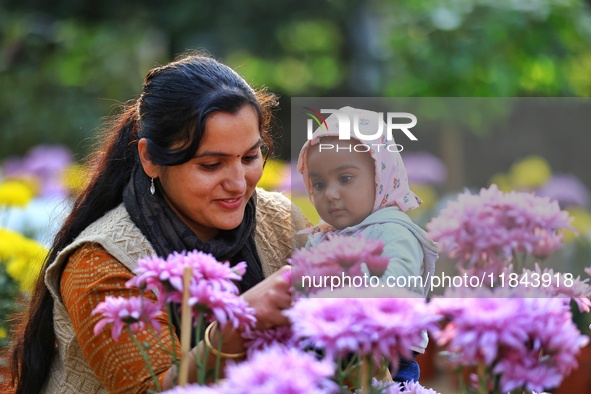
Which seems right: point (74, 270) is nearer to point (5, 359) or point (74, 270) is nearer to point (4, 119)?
point (5, 359)

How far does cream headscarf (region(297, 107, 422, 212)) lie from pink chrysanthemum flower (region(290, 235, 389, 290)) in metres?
0.08

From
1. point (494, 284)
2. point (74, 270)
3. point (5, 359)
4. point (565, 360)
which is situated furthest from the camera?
point (5, 359)

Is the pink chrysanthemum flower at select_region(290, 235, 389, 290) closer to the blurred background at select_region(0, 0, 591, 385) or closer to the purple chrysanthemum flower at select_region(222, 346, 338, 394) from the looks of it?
the blurred background at select_region(0, 0, 591, 385)

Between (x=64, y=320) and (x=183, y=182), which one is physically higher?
(x=183, y=182)

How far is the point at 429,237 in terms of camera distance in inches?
57.1

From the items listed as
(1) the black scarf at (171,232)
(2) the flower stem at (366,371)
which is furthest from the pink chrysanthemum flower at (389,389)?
(1) the black scarf at (171,232)

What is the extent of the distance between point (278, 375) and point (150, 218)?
1.11 m

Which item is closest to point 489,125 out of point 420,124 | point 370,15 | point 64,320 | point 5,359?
Result: point 420,124

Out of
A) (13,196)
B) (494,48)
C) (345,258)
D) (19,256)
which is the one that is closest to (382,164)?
(345,258)

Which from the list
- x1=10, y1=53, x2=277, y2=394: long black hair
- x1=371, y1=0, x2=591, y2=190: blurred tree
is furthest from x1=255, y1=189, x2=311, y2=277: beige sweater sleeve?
x1=371, y1=0, x2=591, y2=190: blurred tree

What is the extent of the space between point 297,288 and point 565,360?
16.5 inches

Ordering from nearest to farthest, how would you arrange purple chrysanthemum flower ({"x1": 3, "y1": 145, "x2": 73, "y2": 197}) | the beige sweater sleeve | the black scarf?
the black scarf → the beige sweater sleeve → purple chrysanthemum flower ({"x1": 3, "y1": 145, "x2": 73, "y2": 197})

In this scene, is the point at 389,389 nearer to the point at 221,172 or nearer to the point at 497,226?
the point at 497,226

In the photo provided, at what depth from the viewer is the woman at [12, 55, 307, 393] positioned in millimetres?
2047
